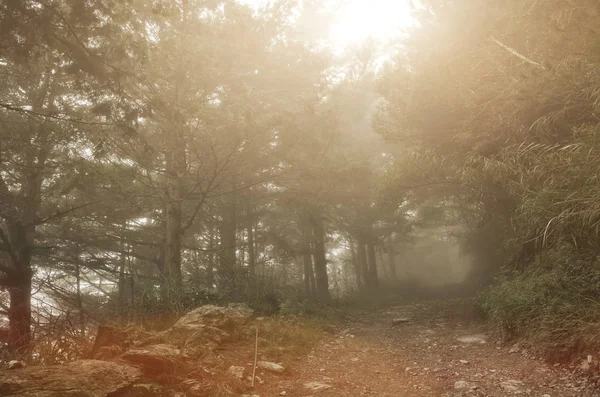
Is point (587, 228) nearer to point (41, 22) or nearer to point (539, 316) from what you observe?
point (539, 316)

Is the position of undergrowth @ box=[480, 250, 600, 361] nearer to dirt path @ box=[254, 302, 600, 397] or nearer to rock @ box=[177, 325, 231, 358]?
dirt path @ box=[254, 302, 600, 397]

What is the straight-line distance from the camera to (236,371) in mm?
5199

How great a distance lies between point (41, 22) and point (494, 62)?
28.4 feet

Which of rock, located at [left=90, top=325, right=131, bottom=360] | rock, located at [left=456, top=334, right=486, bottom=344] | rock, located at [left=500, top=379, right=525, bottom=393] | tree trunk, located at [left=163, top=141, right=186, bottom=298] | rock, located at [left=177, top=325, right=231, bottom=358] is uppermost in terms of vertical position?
tree trunk, located at [left=163, top=141, right=186, bottom=298]

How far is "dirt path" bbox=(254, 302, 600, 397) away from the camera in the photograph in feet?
15.6

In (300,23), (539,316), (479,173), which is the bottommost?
(539,316)

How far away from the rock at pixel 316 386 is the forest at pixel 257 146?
121 inches

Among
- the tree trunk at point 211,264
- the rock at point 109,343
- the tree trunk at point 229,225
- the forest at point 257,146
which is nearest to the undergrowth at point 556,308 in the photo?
the forest at point 257,146

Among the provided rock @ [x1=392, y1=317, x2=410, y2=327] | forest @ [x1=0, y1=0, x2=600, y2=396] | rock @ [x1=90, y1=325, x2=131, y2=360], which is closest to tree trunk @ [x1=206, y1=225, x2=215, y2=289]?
forest @ [x1=0, y1=0, x2=600, y2=396]

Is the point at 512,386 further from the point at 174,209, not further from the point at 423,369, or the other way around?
the point at 174,209

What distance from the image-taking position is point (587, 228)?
17.1ft

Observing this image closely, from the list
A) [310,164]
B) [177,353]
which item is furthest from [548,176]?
[310,164]

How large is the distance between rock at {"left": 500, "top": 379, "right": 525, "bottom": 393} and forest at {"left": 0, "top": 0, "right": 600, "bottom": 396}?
78cm

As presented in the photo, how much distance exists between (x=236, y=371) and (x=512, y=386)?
361cm
